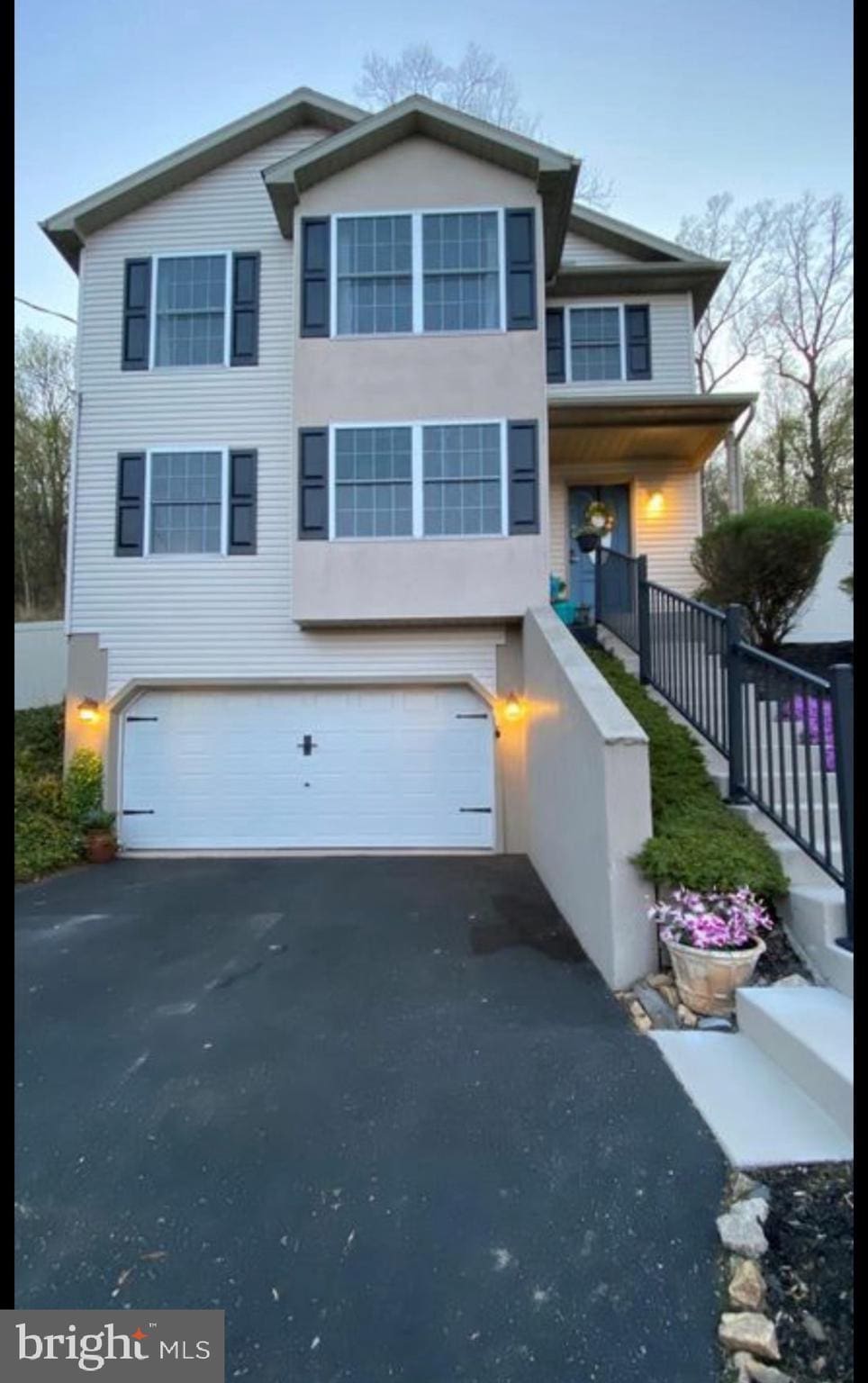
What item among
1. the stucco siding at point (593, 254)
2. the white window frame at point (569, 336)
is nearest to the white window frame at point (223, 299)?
the white window frame at point (569, 336)

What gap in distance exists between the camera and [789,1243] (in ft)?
6.35

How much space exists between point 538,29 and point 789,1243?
9066 mm

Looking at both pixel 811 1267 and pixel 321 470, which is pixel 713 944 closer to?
pixel 811 1267

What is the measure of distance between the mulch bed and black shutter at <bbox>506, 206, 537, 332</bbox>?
8.00 m

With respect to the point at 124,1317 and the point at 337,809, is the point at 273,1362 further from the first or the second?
the point at 337,809

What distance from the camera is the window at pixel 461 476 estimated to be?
24.4 ft

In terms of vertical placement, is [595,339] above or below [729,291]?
below

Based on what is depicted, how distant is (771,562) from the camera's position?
729cm

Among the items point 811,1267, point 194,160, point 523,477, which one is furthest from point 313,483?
point 811,1267

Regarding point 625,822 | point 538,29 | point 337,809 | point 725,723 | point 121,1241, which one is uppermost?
point 538,29

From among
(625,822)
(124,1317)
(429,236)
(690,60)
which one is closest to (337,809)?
(625,822)

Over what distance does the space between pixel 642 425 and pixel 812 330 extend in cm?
1513

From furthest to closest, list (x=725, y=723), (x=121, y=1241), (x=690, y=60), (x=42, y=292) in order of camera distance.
A: (x=42, y=292), (x=690, y=60), (x=725, y=723), (x=121, y=1241)

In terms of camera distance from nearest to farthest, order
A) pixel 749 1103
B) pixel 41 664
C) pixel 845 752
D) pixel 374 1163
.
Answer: pixel 374 1163 < pixel 749 1103 < pixel 845 752 < pixel 41 664
